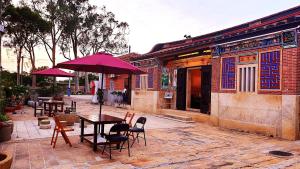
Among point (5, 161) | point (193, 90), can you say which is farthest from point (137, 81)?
Answer: point (5, 161)

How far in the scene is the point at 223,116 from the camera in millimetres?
10547

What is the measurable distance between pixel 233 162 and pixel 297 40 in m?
4.70

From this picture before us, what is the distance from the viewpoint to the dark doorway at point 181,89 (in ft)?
47.8

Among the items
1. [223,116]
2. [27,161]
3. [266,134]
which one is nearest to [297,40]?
[266,134]

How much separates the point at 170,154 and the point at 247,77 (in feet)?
16.3

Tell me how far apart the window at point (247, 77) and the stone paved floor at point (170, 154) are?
2004 millimetres

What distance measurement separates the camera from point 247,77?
9.66m

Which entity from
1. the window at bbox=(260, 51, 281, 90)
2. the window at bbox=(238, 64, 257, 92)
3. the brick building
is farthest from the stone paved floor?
the window at bbox=(238, 64, 257, 92)

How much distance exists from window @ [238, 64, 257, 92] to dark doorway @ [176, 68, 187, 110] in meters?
4.85

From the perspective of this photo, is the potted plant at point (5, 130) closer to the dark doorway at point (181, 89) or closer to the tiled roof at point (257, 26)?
the tiled roof at point (257, 26)

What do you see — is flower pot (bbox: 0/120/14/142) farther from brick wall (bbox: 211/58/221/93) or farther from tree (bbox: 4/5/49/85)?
tree (bbox: 4/5/49/85)

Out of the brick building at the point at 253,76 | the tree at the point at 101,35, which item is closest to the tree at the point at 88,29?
the tree at the point at 101,35

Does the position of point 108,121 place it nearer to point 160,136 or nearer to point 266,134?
point 160,136

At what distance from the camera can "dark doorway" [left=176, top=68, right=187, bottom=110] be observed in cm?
1455
